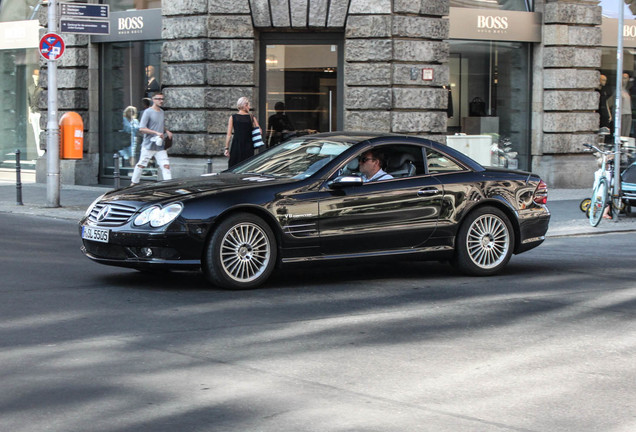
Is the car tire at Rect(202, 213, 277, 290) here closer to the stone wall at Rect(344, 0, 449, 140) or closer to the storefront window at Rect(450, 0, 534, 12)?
the stone wall at Rect(344, 0, 449, 140)

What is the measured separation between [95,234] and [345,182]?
7.27 ft

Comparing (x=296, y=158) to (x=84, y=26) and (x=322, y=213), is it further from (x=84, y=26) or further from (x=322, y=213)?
(x=84, y=26)

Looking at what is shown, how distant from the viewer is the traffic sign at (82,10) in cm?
1655

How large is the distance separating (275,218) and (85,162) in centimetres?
1374

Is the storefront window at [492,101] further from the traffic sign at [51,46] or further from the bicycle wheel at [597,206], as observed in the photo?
the traffic sign at [51,46]

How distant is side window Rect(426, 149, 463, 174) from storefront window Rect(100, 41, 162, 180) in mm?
12043

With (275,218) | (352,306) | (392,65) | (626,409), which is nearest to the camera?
(626,409)

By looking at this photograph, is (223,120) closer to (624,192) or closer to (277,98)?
(277,98)

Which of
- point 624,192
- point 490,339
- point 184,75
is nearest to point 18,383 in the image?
point 490,339

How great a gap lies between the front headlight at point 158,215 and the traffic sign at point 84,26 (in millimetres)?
8657

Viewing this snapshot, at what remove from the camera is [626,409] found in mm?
5238

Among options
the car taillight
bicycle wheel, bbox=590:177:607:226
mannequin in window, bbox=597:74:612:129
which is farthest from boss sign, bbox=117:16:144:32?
the car taillight

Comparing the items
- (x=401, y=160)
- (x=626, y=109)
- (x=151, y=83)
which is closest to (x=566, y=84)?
(x=626, y=109)

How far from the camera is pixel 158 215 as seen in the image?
28.1 ft
